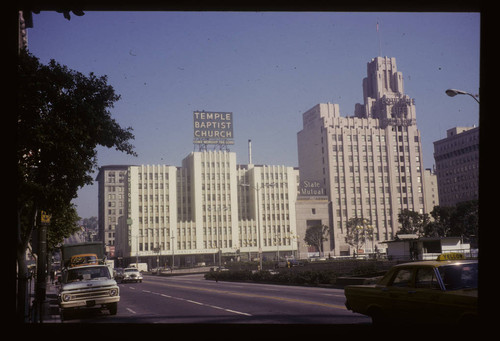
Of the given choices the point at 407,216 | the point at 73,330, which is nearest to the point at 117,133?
the point at 73,330

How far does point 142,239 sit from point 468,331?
144m

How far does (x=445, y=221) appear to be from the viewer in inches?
4338

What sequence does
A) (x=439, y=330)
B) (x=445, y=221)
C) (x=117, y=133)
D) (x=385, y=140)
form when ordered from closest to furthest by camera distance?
(x=439, y=330) → (x=117, y=133) → (x=445, y=221) → (x=385, y=140)

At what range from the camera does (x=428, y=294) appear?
976cm

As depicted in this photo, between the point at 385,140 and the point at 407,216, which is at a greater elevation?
the point at 385,140

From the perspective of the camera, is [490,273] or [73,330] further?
[73,330]

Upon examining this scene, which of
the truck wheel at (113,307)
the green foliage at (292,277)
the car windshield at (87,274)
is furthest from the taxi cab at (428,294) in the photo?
the green foliage at (292,277)

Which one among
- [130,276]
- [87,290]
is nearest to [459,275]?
[87,290]

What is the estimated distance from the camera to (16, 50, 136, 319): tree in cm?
1631

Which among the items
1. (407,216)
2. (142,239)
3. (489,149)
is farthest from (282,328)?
(142,239)

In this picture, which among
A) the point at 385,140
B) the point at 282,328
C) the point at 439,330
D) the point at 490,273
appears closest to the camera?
the point at 490,273

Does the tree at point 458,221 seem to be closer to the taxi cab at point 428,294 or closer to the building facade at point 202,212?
the building facade at point 202,212

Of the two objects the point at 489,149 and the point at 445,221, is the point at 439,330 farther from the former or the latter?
the point at 445,221

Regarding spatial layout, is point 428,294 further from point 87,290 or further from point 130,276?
point 130,276
